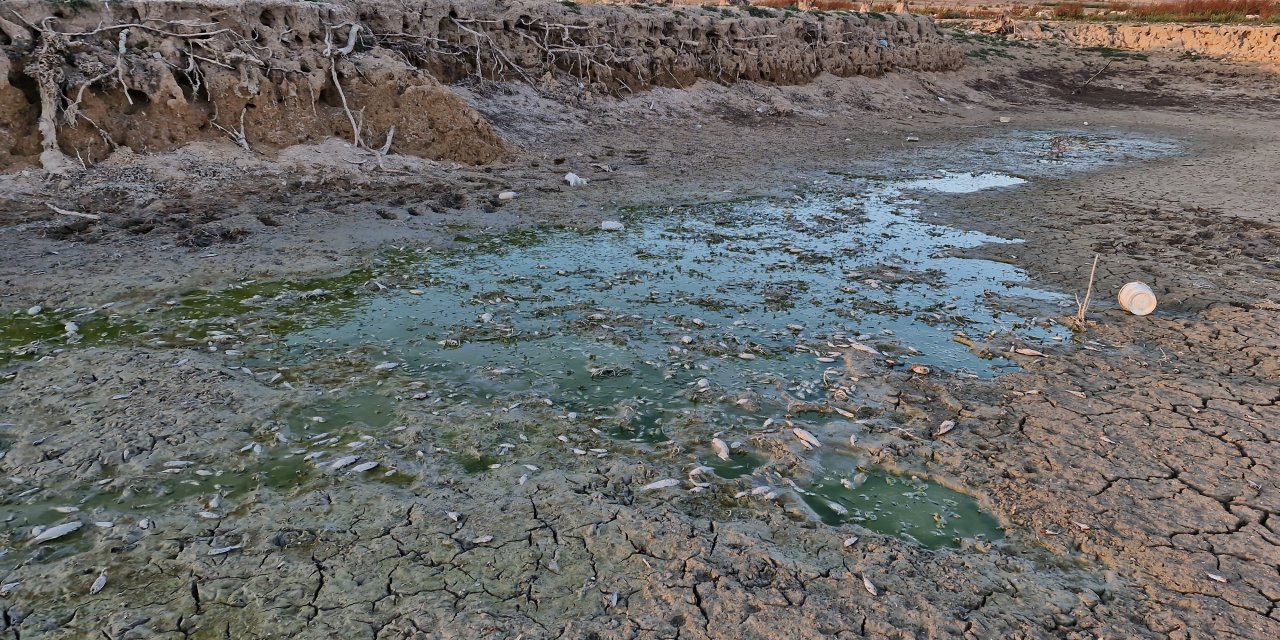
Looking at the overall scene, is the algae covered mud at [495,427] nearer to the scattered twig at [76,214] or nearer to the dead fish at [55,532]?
the dead fish at [55,532]

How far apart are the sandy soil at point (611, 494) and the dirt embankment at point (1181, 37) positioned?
20053mm

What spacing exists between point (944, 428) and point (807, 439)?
31.1 inches

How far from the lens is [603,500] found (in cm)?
345

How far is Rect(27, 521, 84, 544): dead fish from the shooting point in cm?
311

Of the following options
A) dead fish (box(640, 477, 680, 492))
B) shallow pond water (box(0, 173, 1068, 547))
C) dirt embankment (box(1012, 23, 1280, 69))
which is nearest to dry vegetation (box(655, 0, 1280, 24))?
dirt embankment (box(1012, 23, 1280, 69))

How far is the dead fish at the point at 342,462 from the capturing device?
3.66m

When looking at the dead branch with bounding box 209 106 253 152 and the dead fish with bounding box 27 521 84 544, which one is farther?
the dead branch with bounding box 209 106 253 152

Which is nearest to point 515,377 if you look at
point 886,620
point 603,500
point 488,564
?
point 603,500

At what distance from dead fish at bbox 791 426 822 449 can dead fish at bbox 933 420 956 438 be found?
669 mm

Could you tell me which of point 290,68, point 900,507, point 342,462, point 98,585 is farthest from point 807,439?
point 290,68

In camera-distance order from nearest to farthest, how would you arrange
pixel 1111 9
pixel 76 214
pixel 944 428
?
pixel 944 428, pixel 76 214, pixel 1111 9

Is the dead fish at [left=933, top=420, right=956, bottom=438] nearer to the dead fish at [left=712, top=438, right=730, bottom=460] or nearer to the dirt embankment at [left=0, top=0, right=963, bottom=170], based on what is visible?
the dead fish at [left=712, top=438, right=730, bottom=460]

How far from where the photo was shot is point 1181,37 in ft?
79.7

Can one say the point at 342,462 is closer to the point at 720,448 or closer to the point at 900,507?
the point at 720,448
